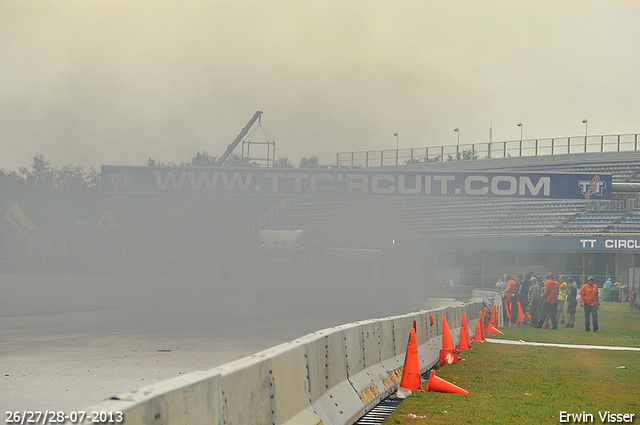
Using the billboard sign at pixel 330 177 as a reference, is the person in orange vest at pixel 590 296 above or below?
below

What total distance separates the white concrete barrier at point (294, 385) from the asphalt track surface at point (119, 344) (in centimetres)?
264

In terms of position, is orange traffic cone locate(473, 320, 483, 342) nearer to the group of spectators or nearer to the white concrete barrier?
the group of spectators

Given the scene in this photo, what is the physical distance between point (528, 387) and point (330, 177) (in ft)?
101

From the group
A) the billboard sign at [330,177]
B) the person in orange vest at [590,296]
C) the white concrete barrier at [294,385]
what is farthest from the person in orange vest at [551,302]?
the billboard sign at [330,177]

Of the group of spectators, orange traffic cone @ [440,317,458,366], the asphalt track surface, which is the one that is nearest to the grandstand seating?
the group of spectators

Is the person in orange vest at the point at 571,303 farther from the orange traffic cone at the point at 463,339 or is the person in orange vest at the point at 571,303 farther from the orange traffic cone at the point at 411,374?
the orange traffic cone at the point at 411,374

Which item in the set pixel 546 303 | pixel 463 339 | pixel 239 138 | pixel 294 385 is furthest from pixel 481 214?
pixel 294 385

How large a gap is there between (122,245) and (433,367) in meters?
36.5

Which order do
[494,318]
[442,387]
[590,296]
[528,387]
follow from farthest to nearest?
[494,318], [590,296], [528,387], [442,387]

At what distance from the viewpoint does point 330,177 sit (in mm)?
40844

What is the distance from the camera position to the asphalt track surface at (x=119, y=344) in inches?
358

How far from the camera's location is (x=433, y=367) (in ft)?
41.3

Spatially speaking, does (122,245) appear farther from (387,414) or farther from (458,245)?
(387,414)

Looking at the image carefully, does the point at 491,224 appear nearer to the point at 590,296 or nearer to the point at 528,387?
the point at 590,296
